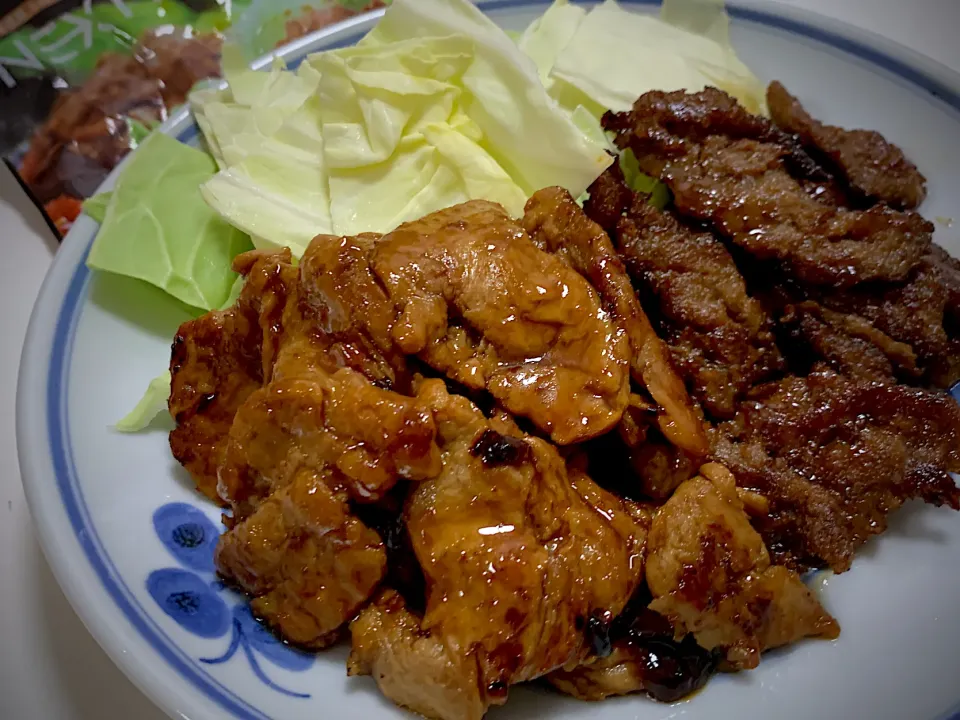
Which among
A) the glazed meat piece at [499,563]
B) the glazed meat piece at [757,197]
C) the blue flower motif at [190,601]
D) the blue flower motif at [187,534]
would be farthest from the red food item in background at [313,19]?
the blue flower motif at [190,601]

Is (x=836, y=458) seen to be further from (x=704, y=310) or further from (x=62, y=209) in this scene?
(x=62, y=209)

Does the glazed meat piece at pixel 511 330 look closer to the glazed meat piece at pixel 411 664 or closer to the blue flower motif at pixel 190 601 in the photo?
the glazed meat piece at pixel 411 664

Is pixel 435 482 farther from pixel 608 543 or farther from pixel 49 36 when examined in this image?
pixel 49 36

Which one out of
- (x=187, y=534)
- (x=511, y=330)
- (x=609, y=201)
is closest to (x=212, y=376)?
(x=187, y=534)

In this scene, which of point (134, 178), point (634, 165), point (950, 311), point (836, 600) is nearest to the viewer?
point (836, 600)

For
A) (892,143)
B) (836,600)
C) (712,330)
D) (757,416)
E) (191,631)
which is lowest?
(191,631)

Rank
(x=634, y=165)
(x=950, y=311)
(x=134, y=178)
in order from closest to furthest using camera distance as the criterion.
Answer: (x=950, y=311)
(x=134, y=178)
(x=634, y=165)

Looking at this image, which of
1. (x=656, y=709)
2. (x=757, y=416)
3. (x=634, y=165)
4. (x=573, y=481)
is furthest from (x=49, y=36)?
Result: (x=656, y=709)
